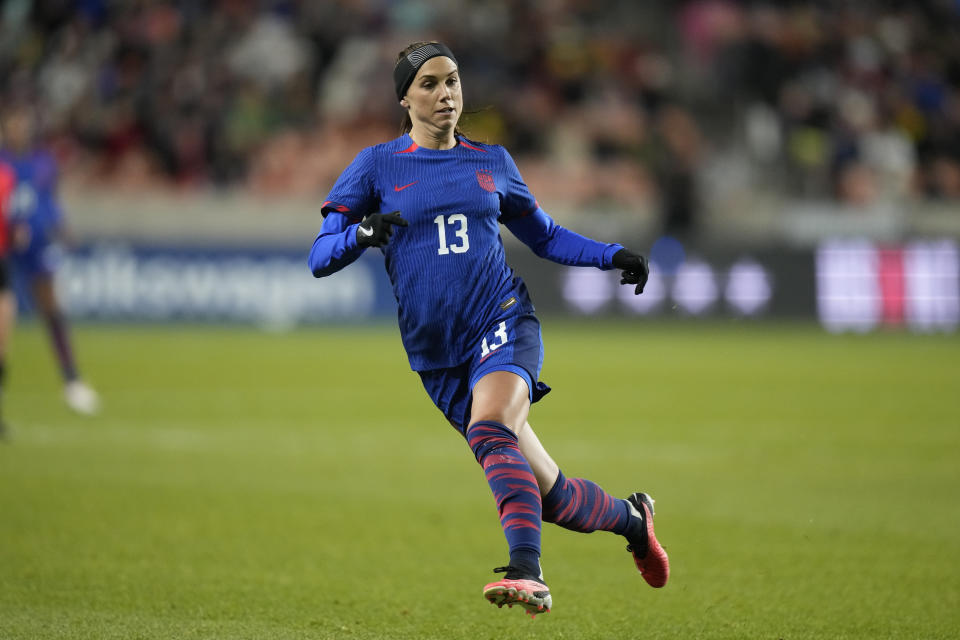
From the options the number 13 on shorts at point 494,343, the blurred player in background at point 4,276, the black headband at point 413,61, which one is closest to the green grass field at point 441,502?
the blurred player in background at point 4,276

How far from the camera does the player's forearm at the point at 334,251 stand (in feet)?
14.8

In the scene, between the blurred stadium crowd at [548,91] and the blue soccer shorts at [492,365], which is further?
the blurred stadium crowd at [548,91]

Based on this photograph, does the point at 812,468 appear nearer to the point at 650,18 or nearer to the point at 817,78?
the point at 817,78

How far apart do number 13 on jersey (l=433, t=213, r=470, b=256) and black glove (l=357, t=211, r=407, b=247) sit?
317 millimetres

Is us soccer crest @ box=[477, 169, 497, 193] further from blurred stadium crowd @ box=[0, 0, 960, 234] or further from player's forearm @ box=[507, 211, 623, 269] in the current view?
blurred stadium crowd @ box=[0, 0, 960, 234]

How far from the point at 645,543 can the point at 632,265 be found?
1130 millimetres

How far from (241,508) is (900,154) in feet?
54.9

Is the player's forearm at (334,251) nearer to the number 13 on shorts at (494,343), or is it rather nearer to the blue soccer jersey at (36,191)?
the number 13 on shorts at (494,343)

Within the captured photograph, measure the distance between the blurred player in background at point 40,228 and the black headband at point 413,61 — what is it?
7641 millimetres

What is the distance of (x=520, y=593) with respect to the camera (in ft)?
13.4

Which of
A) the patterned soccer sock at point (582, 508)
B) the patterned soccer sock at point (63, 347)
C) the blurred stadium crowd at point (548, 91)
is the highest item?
the blurred stadium crowd at point (548, 91)

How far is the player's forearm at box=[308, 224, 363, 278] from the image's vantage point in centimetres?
452

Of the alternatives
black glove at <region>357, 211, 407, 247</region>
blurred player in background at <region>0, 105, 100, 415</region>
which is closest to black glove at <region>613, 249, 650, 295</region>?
black glove at <region>357, 211, 407, 247</region>

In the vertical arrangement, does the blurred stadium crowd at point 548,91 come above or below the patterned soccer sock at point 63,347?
above
